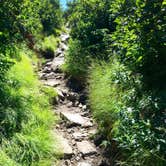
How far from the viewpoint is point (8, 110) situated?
6000mm

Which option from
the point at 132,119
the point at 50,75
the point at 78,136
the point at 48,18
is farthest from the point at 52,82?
the point at 48,18

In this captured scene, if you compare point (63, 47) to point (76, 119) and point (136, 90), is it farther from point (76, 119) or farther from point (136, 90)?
point (136, 90)

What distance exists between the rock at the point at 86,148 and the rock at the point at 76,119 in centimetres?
80

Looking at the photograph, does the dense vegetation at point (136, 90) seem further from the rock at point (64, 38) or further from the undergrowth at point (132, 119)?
the rock at point (64, 38)

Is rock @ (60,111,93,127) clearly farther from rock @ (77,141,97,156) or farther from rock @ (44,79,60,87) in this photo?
rock @ (44,79,60,87)

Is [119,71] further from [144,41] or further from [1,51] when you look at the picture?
[1,51]

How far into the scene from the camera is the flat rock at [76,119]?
7270 millimetres

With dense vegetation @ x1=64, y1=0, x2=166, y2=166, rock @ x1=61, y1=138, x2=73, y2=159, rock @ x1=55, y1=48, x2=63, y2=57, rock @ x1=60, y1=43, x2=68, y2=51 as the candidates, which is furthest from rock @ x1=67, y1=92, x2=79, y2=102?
rock @ x1=60, y1=43, x2=68, y2=51

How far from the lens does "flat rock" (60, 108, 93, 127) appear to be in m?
7.27

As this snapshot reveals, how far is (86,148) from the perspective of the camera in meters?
6.23

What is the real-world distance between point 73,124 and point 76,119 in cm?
24

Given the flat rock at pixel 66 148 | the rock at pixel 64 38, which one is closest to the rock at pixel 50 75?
the flat rock at pixel 66 148

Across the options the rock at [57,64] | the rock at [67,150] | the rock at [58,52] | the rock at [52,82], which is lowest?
the rock at [67,150]

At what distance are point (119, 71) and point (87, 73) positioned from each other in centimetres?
306
